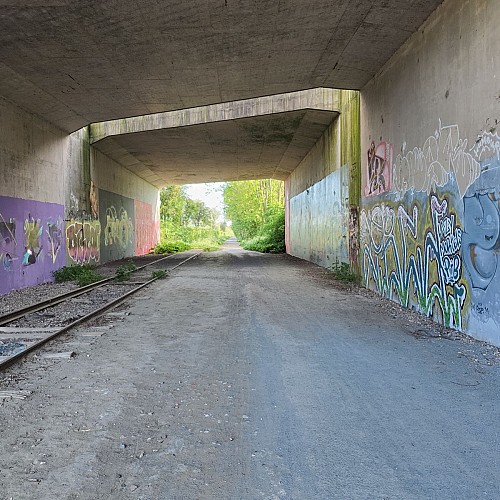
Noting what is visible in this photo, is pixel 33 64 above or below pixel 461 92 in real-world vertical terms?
above

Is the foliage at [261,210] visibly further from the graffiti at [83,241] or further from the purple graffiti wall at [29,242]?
the purple graffiti wall at [29,242]

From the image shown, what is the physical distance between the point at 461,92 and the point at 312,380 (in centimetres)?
464

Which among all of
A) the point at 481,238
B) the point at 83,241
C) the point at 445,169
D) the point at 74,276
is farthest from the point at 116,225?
the point at 481,238

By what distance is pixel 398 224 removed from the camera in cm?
912

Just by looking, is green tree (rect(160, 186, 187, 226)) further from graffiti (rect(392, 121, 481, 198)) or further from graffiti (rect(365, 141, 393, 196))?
graffiti (rect(392, 121, 481, 198))

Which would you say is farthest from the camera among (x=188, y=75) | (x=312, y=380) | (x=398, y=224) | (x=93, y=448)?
(x=188, y=75)

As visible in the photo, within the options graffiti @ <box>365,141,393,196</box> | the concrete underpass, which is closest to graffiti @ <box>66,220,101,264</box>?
the concrete underpass

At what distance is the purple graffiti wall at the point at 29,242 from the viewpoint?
35.8 ft

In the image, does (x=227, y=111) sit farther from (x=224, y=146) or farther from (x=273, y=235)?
(x=273, y=235)

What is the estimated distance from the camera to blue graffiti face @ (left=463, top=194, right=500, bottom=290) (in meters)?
5.80

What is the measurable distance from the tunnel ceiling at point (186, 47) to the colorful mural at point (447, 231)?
2362 mm

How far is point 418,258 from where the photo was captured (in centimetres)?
811

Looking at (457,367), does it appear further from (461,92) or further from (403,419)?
(461,92)

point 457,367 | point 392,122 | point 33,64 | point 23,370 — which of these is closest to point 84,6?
point 33,64
